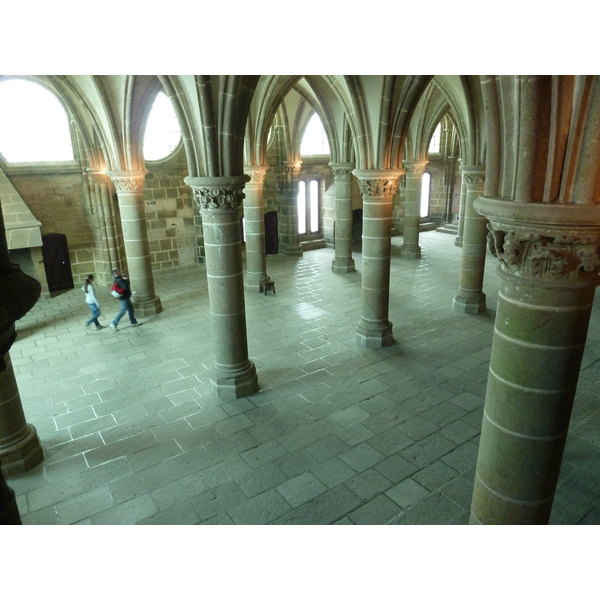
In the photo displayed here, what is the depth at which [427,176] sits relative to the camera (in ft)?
72.1

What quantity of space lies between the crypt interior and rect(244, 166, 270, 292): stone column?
6 cm

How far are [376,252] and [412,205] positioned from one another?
7.96m

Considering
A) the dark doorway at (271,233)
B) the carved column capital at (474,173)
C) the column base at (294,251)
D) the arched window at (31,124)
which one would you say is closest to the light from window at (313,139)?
the dark doorway at (271,233)

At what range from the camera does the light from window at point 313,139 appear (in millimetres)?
17391

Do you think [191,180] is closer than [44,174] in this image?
Yes

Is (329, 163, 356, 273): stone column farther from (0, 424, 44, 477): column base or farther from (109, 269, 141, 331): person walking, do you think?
(0, 424, 44, 477): column base

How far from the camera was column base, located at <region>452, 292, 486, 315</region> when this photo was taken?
33.4 ft

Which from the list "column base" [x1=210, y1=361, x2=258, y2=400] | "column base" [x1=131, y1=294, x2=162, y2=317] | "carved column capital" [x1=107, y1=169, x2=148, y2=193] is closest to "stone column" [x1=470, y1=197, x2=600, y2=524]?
"column base" [x1=210, y1=361, x2=258, y2=400]

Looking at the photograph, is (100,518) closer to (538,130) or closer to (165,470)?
(165,470)

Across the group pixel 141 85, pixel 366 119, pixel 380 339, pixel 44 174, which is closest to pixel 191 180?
pixel 366 119

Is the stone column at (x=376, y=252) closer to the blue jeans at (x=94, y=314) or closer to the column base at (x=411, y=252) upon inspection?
the blue jeans at (x=94, y=314)

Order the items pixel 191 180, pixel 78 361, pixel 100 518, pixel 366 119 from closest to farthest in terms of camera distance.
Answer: pixel 100 518
pixel 191 180
pixel 366 119
pixel 78 361

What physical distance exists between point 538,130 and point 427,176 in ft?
67.0

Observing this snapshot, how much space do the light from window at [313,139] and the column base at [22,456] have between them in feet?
46.6
